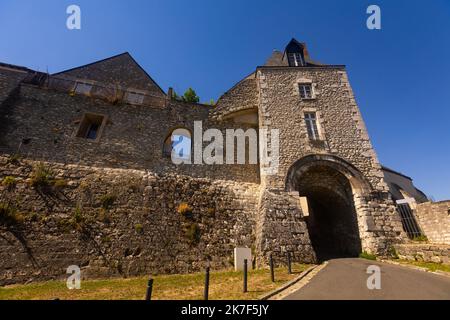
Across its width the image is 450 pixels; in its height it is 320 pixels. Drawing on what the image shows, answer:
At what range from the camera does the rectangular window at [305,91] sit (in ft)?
38.5

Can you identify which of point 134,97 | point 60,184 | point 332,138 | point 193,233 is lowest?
point 193,233

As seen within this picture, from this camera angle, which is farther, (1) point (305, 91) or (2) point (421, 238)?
(1) point (305, 91)

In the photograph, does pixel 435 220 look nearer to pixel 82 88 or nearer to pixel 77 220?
pixel 77 220

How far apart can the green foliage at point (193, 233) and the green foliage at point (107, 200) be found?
119 inches

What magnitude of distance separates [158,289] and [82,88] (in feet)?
33.9

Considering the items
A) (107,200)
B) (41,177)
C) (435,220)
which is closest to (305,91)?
(435,220)

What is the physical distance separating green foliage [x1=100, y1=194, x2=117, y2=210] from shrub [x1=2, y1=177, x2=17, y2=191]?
9.25 feet

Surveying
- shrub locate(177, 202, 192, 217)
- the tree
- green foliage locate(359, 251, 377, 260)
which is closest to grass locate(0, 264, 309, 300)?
shrub locate(177, 202, 192, 217)

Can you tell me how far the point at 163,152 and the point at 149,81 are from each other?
5783 millimetres

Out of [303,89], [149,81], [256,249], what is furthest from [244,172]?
[149,81]

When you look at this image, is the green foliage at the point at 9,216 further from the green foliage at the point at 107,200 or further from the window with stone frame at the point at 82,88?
the window with stone frame at the point at 82,88

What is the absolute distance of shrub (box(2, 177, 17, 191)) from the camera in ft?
24.0

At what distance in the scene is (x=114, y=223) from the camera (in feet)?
25.0
